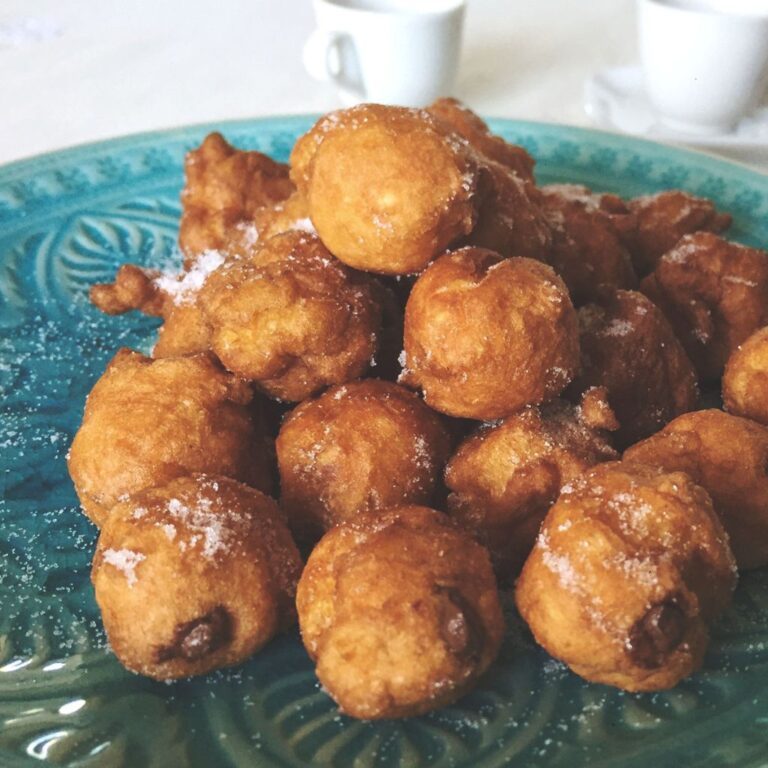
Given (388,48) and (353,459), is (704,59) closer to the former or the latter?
(388,48)

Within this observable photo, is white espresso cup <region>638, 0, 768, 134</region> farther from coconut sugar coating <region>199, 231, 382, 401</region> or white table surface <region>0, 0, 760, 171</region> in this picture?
coconut sugar coating <region>199, 231, 382, 401</region>

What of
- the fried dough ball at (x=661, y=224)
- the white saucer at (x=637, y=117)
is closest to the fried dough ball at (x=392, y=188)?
the fried dough ball at (x=661, y=224)

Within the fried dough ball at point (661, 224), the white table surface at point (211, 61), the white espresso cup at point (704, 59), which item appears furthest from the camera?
the white table surface at point (211, 61)

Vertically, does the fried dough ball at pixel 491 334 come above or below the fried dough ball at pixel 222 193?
above

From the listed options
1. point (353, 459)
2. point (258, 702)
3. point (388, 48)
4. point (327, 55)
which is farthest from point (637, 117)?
point (258, 702)

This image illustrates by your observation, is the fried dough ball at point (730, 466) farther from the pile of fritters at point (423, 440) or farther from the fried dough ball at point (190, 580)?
the fried dough ball at point (190, 580)

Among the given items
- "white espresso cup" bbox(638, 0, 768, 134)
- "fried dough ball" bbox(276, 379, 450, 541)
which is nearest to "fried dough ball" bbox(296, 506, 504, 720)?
"fried dough ball" bbox(276, 379, 450, 541)

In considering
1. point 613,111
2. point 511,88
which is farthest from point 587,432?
point 511,88
